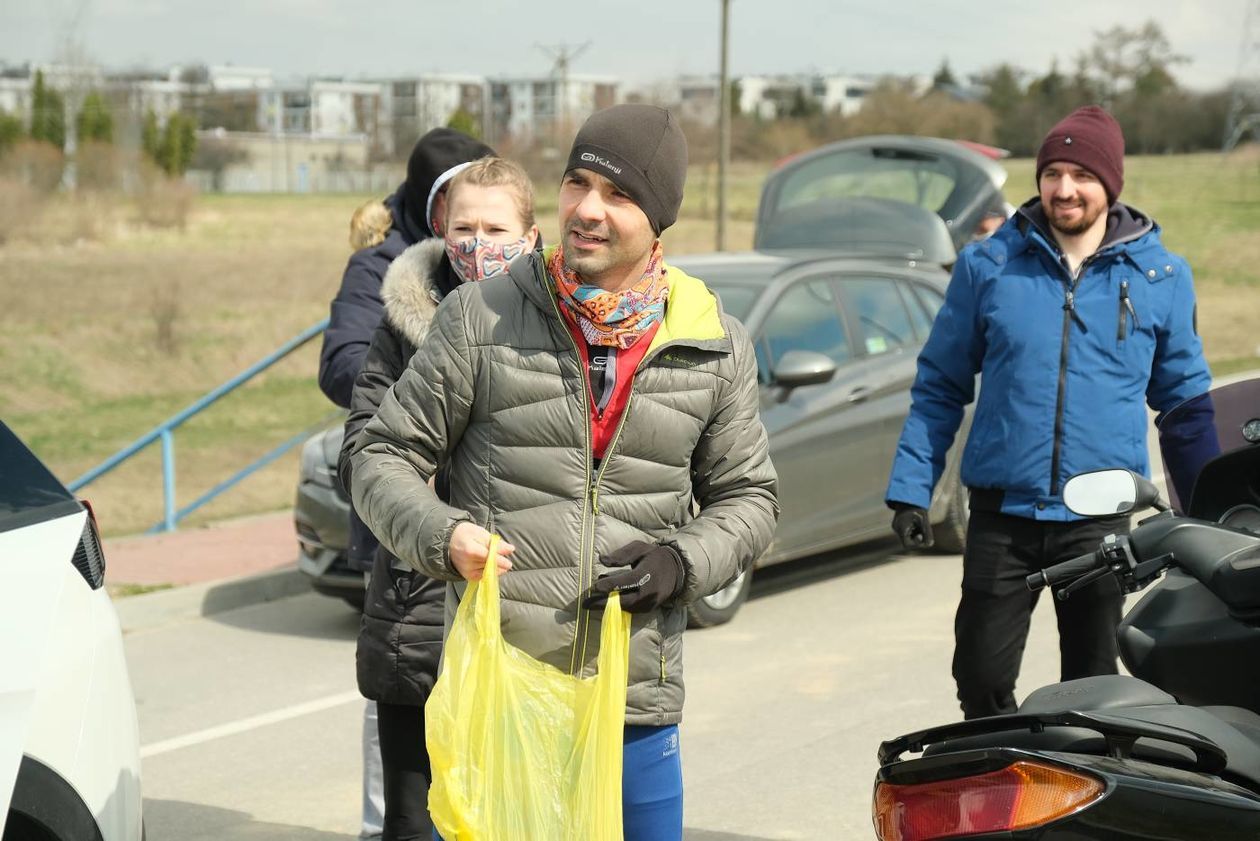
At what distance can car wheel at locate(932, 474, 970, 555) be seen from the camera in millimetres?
8875

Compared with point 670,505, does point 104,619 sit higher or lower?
lower

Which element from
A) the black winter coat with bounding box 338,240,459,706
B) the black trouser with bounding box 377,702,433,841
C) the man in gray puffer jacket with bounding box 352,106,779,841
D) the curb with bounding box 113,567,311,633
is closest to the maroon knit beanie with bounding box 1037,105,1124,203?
the man in gray puffer jacket with bounding box 352,106,779,841

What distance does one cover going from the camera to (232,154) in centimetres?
8700

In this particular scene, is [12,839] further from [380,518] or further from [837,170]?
[837,170]

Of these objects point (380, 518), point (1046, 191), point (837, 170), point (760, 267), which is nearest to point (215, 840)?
point (380, 518)

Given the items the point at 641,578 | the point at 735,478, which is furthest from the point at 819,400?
the point at 641,578

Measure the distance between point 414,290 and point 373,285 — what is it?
624mm

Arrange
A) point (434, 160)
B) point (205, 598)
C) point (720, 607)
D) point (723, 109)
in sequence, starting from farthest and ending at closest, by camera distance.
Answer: point (723, 109)
point (205, 598)
point (720, 607)
point (434, 160)

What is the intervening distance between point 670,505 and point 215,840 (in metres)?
2.64

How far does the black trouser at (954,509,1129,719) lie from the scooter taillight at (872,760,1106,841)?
1.70 metres

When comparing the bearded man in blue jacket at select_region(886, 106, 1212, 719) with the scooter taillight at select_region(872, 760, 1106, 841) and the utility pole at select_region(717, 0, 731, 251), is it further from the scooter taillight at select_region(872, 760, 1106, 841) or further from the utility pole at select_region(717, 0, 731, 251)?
the utility pole at select_region(717, 0, 731, 251)

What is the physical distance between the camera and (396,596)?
3541 millimetres

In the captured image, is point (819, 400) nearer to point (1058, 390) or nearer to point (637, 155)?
point (1058, 390)

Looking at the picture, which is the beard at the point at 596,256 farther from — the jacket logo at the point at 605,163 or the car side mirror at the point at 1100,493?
the car side mirror at the point at 1100,493
